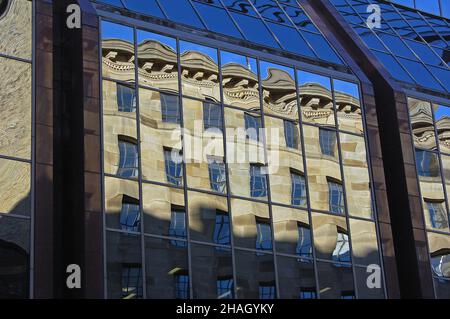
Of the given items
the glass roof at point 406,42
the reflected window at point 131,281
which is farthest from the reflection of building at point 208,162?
the glass roof at point 406,42

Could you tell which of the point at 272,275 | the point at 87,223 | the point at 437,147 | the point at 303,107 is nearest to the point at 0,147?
the point at 87,223

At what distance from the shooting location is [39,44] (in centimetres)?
2559

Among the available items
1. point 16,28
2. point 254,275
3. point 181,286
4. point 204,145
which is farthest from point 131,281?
point 16,28

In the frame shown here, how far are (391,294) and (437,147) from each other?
5.87 m

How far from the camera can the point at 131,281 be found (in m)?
23.9

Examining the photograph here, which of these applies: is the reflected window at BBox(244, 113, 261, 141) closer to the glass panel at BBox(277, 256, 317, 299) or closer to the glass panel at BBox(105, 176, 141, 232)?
the glass panel at BBox(277, 256, 317, 299)

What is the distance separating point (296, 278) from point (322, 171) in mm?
3602

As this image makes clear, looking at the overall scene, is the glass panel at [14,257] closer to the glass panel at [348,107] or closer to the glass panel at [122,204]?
the glass panel at [122,204]

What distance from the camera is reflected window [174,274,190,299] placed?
24359 mm

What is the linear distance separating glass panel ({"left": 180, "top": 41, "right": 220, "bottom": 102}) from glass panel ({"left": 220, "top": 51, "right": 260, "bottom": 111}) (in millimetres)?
312

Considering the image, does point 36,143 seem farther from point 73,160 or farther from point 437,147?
point 437,147

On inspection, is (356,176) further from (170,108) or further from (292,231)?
(170,108)

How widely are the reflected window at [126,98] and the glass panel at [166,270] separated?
356 centimetres

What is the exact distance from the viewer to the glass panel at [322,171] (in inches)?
1116
